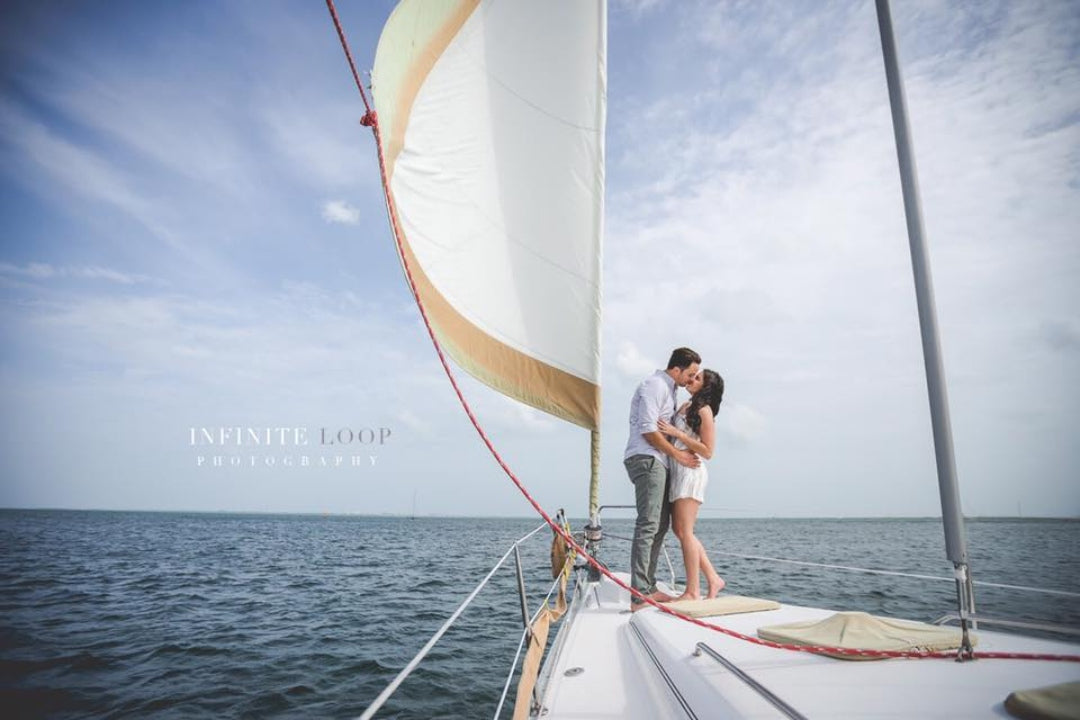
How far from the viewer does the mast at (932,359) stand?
1.84 meters

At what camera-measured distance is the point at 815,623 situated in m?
2.23

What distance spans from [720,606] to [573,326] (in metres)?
1.88

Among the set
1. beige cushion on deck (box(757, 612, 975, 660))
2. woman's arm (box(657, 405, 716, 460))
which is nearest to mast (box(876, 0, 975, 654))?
beige cushion on deck (box(757, 612, 975, 660))

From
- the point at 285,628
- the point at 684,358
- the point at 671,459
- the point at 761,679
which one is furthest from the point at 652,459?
the point at 285,628

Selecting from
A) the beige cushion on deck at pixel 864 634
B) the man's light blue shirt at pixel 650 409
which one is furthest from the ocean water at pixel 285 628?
the beige cushion on deck at pixel 864 634

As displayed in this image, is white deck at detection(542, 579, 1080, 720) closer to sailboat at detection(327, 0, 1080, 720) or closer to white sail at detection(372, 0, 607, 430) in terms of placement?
sailboat at detection(327, 0, 1080, 720)

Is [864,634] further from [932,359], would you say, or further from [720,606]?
[932,359]

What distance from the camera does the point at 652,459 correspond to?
11.3 feet

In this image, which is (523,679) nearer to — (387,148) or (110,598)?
(387,148)

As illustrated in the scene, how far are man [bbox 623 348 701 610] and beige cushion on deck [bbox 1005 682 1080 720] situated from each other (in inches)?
83.7

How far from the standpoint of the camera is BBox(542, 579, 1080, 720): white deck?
1.49 meters

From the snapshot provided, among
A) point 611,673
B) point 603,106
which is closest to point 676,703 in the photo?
point 611,673

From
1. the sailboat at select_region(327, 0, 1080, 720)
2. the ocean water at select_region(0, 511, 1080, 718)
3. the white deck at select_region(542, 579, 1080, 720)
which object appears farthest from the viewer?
the ocean water at select_region(0, 511, 1080, 718)

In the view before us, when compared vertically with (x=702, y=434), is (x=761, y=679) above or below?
below
